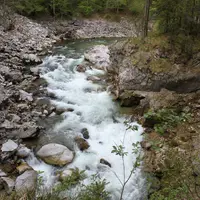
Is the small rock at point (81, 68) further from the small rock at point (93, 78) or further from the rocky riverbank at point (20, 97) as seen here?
the rocky riverbank at point (20, 97)

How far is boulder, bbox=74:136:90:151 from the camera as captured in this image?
595 centimetres

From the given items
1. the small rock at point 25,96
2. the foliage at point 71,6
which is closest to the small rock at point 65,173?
the small rock at point 25,96

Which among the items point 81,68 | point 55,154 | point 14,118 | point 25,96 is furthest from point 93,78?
point 55,154

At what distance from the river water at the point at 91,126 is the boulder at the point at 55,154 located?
14 centimetres

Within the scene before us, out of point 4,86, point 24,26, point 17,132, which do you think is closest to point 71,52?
point 24,26

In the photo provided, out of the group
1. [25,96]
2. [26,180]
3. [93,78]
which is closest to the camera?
[26,180]

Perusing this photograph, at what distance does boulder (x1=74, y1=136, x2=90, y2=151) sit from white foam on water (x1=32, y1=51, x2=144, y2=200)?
0.40 ft

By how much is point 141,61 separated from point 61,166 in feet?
A: 17.6

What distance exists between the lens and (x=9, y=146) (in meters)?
5.53

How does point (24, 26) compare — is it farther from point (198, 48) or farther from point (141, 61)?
point (198, 48)

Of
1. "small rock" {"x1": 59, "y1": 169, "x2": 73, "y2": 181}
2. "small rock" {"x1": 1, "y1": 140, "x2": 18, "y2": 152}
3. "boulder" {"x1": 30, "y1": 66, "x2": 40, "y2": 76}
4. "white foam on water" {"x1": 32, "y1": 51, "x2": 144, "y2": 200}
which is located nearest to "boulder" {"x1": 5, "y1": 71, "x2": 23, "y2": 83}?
"boulder" {"x1": 30, "y1": 66, "x2": 40, "y2": 76}

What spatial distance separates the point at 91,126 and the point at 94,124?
155 mm

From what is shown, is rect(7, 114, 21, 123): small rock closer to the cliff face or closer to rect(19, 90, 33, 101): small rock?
rect(19, 90, 33, 101): small rock

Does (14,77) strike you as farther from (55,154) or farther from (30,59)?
(55,154)
